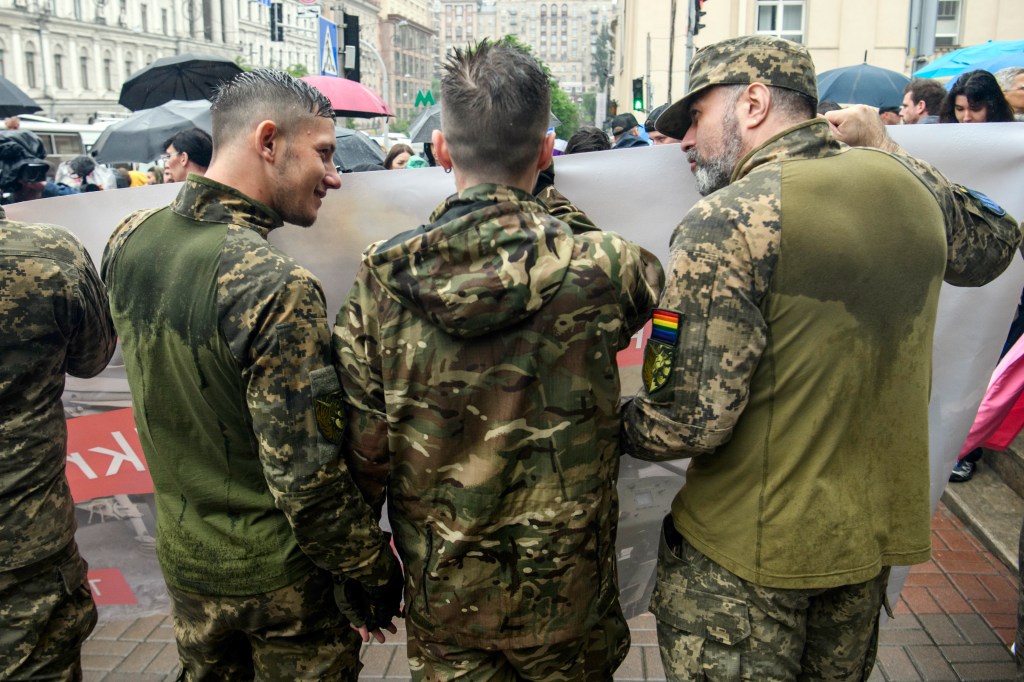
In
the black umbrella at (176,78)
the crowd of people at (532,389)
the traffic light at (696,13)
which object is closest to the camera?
the crowd of people at (532,389)

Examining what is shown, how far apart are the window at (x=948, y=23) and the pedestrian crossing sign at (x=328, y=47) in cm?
1698

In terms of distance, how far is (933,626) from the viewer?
10.9ft

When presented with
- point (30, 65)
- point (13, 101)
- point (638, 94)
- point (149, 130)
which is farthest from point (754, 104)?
point (30, 65)

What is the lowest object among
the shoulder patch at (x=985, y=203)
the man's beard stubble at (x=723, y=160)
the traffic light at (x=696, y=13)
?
the shoulder patch at (x=985, y=203)

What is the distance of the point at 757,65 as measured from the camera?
6.18 ft

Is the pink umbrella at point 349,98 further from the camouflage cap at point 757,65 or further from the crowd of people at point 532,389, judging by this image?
the camouflage cap at point 757,65

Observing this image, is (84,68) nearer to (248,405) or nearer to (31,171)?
(31,171)

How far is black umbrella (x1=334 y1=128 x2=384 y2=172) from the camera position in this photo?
6.72 m

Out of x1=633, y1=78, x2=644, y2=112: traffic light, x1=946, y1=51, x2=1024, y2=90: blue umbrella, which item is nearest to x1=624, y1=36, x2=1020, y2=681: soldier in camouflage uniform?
x1=946, y1=51, x2=1024, y2=90: blue umbrella

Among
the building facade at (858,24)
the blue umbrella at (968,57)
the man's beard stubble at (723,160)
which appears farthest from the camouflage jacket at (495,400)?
the building facade at (858,24)

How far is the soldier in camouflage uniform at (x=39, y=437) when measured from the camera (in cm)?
216

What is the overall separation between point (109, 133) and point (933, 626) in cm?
885

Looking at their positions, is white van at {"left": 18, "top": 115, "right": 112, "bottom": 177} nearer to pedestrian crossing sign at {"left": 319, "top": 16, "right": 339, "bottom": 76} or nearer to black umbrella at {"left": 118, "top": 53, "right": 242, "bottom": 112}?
black umbrella at {"left": 118, "top": 53, "right": 242, "bottom": 112}

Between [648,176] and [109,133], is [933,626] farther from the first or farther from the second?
[109,133]
